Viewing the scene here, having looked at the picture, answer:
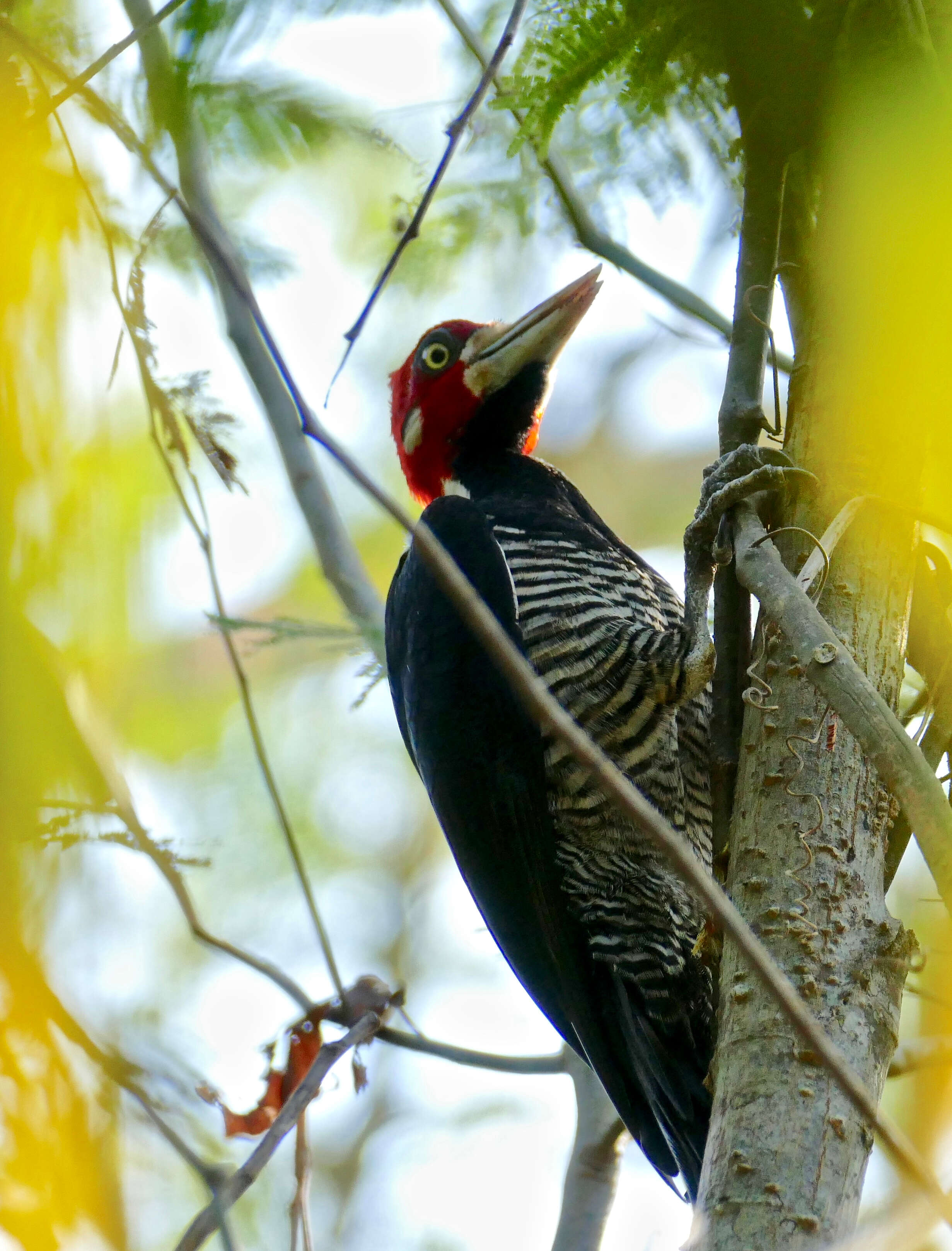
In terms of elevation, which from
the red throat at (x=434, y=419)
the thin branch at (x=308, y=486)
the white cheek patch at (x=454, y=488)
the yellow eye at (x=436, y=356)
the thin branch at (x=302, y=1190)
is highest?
the yellow eye at (x=436, y=356)

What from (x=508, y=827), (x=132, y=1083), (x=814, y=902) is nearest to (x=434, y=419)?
(x=508, y=827)

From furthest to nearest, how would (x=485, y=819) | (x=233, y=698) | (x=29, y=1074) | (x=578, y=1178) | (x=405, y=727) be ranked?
(x=233, y=698)
(x=405, y=727)
(x=485, y=819)
(x=578, y=1178)
(x=29, y=1074)

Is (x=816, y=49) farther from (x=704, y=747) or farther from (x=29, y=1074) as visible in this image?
(x=29, y=1074)

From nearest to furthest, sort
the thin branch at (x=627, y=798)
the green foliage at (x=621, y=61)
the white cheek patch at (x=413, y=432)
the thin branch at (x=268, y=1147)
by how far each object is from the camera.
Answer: the thin branch at (x=627, y=798)
the thin branch at (x=268, y=1147)
the green foliage at (x=621, y=61)
the white cheek patch at (x=413, y=432)

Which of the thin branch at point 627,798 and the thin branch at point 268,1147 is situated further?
the thin branch at point 268,1147

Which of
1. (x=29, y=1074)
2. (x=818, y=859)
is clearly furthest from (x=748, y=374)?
(x=29, y=1074)

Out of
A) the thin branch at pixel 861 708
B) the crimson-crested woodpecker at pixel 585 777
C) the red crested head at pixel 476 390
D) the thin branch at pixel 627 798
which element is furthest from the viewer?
the red crested head at pixel 476 390

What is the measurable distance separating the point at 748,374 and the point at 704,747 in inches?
42.8

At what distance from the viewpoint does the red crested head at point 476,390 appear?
415 centimetres

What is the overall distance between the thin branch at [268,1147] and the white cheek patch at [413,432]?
8.63ft

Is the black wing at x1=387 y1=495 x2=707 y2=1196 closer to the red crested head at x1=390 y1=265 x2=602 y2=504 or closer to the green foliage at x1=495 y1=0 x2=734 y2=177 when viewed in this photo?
the red crested head at x1=390 y1=265 x2=602 y2=504

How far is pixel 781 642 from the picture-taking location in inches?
86.4

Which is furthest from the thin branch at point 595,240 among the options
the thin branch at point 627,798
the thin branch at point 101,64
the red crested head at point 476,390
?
the thin branch at point 627,798

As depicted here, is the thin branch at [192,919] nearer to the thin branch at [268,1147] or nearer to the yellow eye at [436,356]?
Result: the thin branch at [268,1147]
